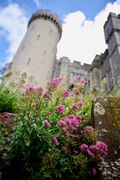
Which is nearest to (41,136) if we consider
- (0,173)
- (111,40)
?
(0,173)

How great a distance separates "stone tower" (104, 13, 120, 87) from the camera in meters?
16.8

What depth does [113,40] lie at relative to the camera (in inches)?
730

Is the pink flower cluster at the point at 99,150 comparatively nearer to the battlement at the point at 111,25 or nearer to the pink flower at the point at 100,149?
the pink flower at the point at 100,149

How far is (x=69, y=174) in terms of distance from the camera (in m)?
2.12

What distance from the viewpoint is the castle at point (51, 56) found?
18781 mm

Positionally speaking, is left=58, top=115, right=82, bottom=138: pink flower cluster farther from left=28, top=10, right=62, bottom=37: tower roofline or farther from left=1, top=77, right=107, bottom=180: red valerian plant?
left=28, top=10, right=62, bottom=37: tower roofline

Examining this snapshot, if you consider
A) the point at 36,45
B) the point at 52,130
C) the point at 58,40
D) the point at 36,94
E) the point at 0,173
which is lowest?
the point at 0,173

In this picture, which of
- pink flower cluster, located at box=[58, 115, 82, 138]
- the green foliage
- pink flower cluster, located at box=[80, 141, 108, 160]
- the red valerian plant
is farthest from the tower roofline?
pink flower cluster, located at box=[80, 141, 108, 160]

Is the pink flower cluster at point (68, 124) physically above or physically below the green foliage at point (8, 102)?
below

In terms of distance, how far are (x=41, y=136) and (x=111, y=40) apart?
716 inches

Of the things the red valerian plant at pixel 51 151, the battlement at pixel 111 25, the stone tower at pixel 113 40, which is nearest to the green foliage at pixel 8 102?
the red valerian plant at pixel 51 151

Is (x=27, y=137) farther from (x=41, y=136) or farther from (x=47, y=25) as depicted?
(x=47, y=25)

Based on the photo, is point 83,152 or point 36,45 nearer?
point 83,152

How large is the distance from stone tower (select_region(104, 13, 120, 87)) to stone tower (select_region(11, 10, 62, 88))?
6907mm
